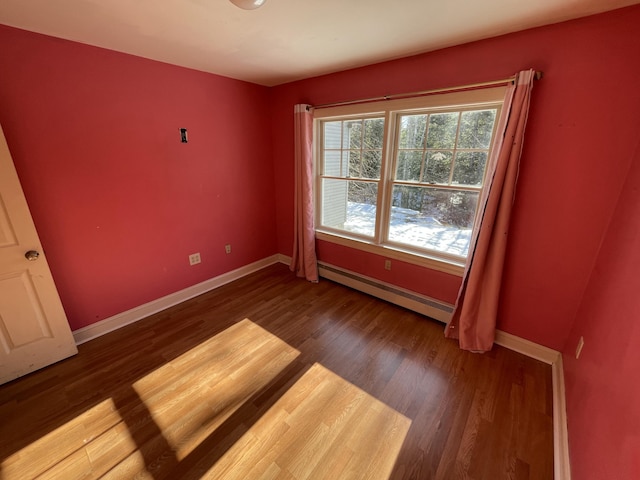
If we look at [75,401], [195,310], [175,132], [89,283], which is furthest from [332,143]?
[75,401]

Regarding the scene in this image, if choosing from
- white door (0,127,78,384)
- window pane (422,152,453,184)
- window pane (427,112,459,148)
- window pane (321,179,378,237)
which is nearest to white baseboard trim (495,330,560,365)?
window pane (422,152,453,184)

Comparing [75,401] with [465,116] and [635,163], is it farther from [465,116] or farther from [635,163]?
[635,163]

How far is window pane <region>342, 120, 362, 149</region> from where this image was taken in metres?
2.71

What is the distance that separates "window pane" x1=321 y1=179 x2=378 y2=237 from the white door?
8.22 ft

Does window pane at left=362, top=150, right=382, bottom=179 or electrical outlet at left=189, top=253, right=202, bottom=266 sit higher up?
window pane at left=362, top=150, right=382, bottom=179

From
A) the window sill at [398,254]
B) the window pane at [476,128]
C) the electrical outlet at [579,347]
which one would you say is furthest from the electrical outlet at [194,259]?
the electrical outlet at [579,347]

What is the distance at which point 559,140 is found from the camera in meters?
1.68

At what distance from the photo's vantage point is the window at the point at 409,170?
2064 millimetres

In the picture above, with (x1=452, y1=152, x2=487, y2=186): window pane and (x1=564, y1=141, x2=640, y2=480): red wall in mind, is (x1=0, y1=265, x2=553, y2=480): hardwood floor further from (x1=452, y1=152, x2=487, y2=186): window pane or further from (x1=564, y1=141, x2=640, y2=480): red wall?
(x1=452, y1=152, x2=487, y2=186): window pane

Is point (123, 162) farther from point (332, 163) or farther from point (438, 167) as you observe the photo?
point (438, 167)

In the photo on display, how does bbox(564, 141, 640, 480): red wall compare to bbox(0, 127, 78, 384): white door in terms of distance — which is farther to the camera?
bbox(0, 127, 78, 384): white door

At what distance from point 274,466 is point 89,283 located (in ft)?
6.70

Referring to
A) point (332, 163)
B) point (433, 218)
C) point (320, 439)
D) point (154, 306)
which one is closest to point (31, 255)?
point (154, 306)

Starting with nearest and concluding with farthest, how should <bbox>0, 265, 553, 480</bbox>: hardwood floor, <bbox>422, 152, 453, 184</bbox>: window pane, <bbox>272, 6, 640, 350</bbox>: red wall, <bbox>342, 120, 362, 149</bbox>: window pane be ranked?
<bbox>0, 265, 553, 480</bbox>: hardwood floor, <bbox>272, 6, 640, 350</bbox>: red wall, <bbox>422, 152, 453, 184</bbox>: window pane, <bbox>342, 120, 362, 149</bbox>: window pane
